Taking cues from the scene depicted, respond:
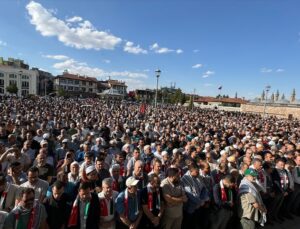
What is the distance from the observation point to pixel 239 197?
4402 mm

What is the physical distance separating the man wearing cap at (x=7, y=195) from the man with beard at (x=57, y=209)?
21.8 inches

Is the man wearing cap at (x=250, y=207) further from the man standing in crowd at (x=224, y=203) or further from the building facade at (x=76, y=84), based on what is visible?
the building facade at (x=76, y=84)

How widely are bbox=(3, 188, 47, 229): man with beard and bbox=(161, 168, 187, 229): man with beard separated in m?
1.99

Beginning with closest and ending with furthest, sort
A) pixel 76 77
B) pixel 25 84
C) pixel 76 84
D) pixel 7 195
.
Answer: pixel 7 195
pixel 25 84
pixel 76 84
pixel 76 77

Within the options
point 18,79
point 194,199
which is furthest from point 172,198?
point 18,79

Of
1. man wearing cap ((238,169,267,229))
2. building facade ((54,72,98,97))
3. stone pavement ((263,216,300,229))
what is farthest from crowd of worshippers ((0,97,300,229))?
building facade ((54,72,98,97))

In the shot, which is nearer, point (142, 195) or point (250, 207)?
point (142, 195)

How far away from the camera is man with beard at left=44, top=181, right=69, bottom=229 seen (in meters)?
3.32

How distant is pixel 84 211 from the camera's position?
10.8 ft

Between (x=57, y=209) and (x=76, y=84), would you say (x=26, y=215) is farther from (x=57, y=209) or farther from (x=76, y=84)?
(x=76, y=84)

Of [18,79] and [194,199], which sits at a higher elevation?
[18,79]

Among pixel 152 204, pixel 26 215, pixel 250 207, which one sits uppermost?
pixel 26 215

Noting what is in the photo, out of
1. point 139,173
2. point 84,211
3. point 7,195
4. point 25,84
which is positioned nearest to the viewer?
point 84,211

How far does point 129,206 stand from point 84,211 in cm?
74
